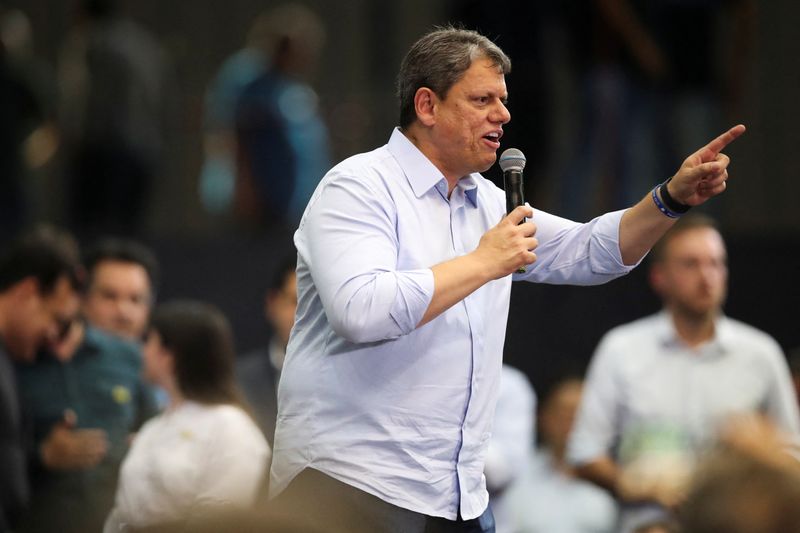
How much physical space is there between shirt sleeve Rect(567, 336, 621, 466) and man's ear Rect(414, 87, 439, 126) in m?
2.16

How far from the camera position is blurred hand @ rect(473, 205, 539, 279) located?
9.14 feet

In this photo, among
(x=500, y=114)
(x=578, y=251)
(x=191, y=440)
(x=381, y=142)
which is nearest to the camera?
(x=500, y=114)

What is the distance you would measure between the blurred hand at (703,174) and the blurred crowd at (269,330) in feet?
3.00

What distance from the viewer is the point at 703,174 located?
303 centimetres

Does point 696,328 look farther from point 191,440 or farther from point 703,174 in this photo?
point 703,174

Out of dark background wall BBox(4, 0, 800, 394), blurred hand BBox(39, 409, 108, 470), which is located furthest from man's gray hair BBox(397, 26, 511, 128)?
dark background wall BBox(4, 0, 800, 394)

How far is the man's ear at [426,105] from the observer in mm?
3064

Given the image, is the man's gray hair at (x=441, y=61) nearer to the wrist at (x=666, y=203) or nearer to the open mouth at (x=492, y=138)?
the open mouth at (x=492, y=138)

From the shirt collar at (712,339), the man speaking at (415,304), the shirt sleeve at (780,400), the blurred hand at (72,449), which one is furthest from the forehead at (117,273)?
the man speaking at (415,304)

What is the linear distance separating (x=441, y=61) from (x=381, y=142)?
5676 millimetres

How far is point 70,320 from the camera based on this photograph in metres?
4.78

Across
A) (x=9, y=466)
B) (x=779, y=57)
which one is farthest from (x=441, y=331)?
(x=779, y=57)

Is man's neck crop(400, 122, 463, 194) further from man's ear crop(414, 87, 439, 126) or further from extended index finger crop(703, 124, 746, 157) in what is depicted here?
extended index finger crop(703, 124, 746, 157)

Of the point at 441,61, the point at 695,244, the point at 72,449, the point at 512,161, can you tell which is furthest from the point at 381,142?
the point at 512,161
